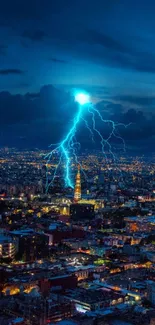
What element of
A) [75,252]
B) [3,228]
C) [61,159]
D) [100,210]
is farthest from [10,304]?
[61,159]

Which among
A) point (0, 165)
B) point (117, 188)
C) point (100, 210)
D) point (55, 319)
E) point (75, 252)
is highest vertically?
point (0, 165)

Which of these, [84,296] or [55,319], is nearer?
[55,319]

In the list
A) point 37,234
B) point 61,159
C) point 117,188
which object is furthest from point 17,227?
point 61,159

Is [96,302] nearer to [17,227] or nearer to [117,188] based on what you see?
[17,227]

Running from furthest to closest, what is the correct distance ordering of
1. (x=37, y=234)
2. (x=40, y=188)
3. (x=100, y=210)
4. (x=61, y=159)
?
(x=61, y=159) < (x=40, y=188) < (x=100, y=210) < (x=37, y=234)

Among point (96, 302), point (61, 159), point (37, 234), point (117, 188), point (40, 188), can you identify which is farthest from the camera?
point (61, 159)

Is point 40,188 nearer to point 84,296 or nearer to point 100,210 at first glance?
point 100,210

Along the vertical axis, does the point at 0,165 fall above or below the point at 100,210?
above
